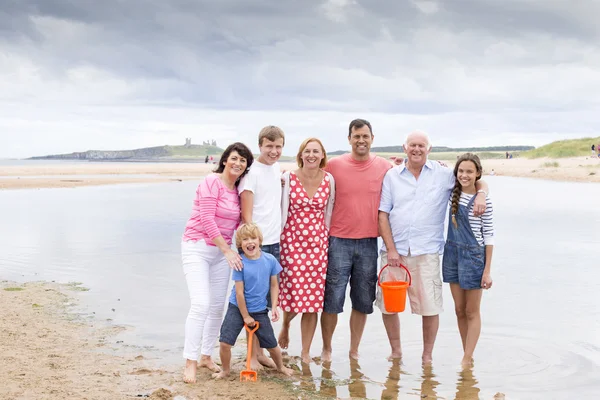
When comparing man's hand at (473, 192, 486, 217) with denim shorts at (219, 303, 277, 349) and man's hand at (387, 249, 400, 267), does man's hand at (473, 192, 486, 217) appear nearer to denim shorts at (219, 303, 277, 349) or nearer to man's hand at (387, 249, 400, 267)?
man's hand at (387, 249, 400, 267)

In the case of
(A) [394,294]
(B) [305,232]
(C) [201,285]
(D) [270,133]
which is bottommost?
(A) [394,294]

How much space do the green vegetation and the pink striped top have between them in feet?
160

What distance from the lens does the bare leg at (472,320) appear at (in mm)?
5840

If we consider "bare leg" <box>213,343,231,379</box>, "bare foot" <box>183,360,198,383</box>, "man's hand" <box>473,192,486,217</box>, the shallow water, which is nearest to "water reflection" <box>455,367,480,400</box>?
the shallow water

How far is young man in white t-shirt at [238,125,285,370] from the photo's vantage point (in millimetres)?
5672

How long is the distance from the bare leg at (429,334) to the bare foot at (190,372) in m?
2.22

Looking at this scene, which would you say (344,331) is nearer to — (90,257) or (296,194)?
(296,194)

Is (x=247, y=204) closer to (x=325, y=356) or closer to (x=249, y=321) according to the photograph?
(x=249, y=321)

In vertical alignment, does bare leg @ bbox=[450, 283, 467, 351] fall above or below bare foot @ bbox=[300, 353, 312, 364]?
above

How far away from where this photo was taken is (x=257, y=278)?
5.38 meters

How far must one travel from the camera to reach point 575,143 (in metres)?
55.3

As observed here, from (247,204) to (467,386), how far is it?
98.2 inches

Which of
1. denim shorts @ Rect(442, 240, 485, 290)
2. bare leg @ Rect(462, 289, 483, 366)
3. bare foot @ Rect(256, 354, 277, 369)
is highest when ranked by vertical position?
denim shorts @ Rect(442, 240, 485, 290)

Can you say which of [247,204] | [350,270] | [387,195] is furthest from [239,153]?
[350,270]
